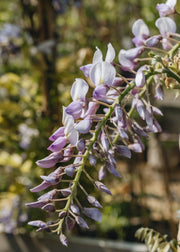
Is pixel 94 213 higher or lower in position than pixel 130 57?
lower

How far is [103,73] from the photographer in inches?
12.5

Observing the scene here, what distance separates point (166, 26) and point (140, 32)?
0.03 metres

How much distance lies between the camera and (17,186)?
1.24m

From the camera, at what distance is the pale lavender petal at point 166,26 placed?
371 millimetres

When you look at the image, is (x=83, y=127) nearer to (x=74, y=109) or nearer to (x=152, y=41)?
(x=74, y=109)

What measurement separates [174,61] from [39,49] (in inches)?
38.1

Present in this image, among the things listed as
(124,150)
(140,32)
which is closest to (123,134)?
(124,150)

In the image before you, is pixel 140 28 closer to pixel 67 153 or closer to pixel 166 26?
pixel 166 26

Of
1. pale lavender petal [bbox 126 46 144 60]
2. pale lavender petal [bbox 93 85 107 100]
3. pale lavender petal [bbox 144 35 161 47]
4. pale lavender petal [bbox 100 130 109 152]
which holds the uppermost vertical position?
pale lavender petal [bbox 144 35 161 47]

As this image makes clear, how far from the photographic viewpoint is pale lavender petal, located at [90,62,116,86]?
0.32 metres

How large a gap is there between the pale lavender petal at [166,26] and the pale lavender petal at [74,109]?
5.5 inches

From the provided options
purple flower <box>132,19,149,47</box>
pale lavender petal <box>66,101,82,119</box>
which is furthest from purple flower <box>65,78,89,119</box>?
purple flower <box>132,19,149,47</box>

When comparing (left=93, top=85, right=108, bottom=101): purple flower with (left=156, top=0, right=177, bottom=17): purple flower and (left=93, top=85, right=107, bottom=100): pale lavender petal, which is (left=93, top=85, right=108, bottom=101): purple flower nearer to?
(left=93, top=85, right=107, bottom=100): pale lavender petal

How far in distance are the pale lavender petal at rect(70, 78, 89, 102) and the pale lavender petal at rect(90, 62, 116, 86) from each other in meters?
0.01
